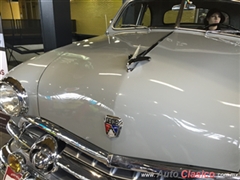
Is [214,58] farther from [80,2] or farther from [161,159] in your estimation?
[80,2]

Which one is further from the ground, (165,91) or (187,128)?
(165,91)

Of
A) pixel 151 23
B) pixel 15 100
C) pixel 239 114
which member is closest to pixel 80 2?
pixel 151 23

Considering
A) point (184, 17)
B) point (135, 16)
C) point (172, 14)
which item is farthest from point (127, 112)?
point (135, 16)

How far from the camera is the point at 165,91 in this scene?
Answer: 37.4 inches

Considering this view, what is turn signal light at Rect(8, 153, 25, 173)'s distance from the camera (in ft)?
4.17

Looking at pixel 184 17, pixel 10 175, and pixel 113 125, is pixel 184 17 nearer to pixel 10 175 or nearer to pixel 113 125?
pixel 113 125

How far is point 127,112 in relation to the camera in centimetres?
95

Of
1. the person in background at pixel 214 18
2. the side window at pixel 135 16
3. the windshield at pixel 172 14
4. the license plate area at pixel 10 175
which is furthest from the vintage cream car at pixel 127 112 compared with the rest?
the side window at pixel 135 16

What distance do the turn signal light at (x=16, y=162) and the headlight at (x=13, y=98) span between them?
0.24m

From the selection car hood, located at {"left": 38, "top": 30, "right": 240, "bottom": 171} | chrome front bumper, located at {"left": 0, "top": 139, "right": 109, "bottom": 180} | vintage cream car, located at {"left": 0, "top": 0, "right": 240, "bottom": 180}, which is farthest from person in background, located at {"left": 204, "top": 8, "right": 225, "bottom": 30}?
chrome front bumper, located at {"left": 0, "top": 139, "right": 109, "bottom": 180}

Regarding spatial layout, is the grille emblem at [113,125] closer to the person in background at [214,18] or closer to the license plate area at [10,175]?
the license plate area at [10,175]

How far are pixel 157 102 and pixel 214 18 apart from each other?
3.92 ft

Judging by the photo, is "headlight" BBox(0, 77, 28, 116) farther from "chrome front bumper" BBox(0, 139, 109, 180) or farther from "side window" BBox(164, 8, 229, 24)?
"side window" BBox(164, 8, 229, 24)

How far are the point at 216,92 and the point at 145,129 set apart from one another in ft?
1.01
